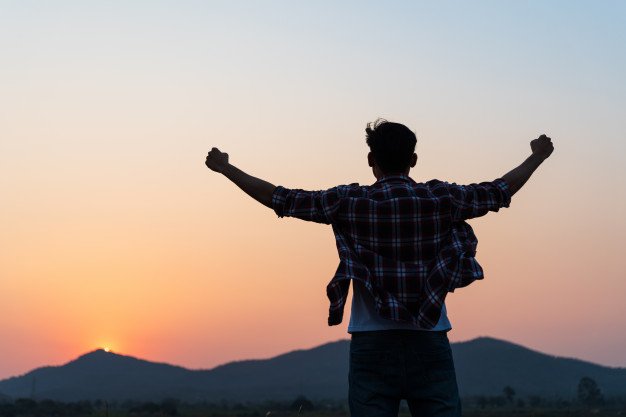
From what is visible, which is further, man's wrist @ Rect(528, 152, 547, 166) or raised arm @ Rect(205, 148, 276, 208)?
man's wrist @ Rect(528, 152, 547, 166)

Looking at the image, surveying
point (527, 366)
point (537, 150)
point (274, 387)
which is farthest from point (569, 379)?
point (537, 150)

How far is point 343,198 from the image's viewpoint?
520 cm

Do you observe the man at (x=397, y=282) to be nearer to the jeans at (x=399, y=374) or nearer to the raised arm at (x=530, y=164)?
the jeans at (x=399, y=374)

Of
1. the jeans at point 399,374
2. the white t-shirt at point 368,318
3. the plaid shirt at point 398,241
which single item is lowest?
the jeans at point 399,374

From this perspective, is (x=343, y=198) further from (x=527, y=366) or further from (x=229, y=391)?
(x=527, y=366)

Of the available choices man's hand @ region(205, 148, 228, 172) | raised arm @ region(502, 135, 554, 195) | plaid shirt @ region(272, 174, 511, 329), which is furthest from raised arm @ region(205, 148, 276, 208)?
raised arm @ region(502, 135, 554, 195)

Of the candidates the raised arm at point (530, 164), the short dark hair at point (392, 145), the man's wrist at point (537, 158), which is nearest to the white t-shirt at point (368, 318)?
the short dark hair at point (392, 145)

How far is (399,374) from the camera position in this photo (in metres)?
4.99

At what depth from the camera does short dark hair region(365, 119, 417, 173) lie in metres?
5.32

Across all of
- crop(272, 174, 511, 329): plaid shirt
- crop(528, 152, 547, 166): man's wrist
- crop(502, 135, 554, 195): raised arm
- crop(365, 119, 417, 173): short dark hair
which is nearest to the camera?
crop(272, 174, 511, 329): plaid shirt

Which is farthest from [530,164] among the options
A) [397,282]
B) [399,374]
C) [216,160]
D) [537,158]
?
[216,160]

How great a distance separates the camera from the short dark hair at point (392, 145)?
5.32 m

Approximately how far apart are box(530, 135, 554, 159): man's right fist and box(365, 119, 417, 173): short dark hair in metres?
0.96

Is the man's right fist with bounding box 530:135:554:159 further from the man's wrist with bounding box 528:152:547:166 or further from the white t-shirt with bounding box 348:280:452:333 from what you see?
the white t-shirt with bounding box 348:280:452:333
